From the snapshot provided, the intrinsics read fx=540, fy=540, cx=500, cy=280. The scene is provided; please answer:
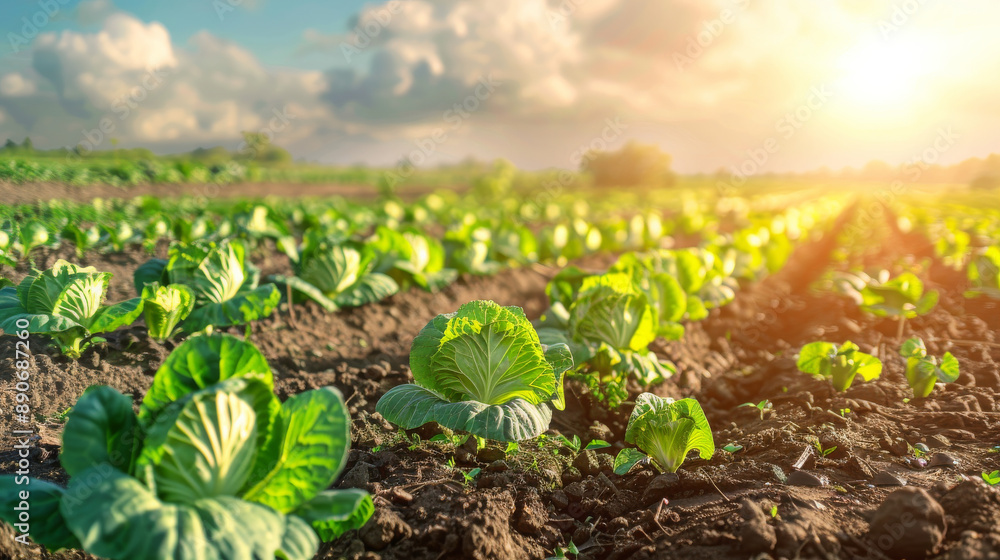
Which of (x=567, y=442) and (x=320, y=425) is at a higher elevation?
(x=320, y=425)

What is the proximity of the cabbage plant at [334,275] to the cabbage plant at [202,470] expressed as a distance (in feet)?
9.83

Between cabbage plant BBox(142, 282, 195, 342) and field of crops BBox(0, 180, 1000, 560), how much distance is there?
0.7 inches

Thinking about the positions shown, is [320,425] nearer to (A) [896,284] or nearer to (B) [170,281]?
(B) [170,281]

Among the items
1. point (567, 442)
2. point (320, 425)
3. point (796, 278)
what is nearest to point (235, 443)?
point (320, 425)

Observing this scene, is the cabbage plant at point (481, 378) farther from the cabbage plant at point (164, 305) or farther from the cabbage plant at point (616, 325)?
the cabbage plant at point (164, 305)

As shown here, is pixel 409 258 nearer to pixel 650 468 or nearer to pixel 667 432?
pixel 650 468

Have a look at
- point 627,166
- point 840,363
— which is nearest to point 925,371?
point 840,363

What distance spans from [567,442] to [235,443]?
6.74 ft

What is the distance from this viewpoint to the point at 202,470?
186cm

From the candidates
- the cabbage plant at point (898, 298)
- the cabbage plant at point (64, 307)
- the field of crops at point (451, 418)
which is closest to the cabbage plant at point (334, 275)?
the field of crops at point (451, 418)

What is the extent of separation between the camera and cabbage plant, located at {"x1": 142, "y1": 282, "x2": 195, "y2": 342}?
3.46m

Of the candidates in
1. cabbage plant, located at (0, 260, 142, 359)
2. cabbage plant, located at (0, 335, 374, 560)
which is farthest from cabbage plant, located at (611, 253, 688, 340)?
cabbage plant, located at (0, 260, 142, 359)

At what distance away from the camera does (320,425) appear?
2.00m

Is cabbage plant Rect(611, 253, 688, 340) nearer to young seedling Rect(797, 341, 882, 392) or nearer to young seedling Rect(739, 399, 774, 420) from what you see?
young seedling Rect(739, 399, 774, 420)
